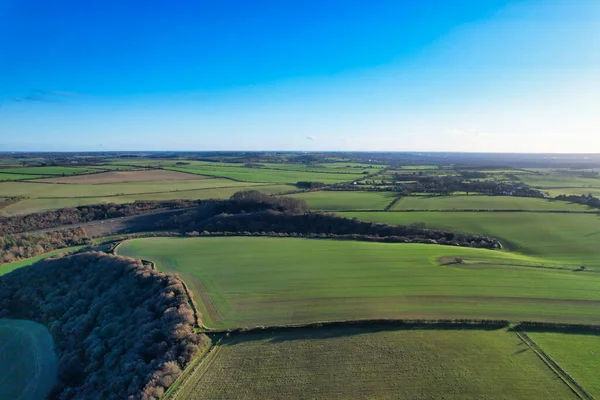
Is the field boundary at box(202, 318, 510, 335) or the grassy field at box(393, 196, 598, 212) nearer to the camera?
the field boundary at box(202, 318, 510, 335)

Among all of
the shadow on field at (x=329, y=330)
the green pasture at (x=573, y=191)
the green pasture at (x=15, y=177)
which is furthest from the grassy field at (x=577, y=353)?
the green pasture at (x=15, y=177)

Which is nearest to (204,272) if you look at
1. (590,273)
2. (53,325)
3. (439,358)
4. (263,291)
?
(263,291)

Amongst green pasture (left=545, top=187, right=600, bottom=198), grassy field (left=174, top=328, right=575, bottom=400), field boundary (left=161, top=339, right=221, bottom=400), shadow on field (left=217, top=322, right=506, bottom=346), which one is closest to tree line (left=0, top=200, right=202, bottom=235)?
field boundary (left=161, top=339, right=221, bottom=400)

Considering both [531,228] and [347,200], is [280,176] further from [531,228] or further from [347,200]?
[531,228]

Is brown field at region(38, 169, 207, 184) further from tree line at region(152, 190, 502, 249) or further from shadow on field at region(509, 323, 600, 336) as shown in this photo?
shadow on field at region(509, 323, 600, 336)

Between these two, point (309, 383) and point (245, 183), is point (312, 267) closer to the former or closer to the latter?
point (309, 383)

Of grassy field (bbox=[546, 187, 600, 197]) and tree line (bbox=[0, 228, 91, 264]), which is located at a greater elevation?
grassy field (bbox=[546, 187, 600, 197])
